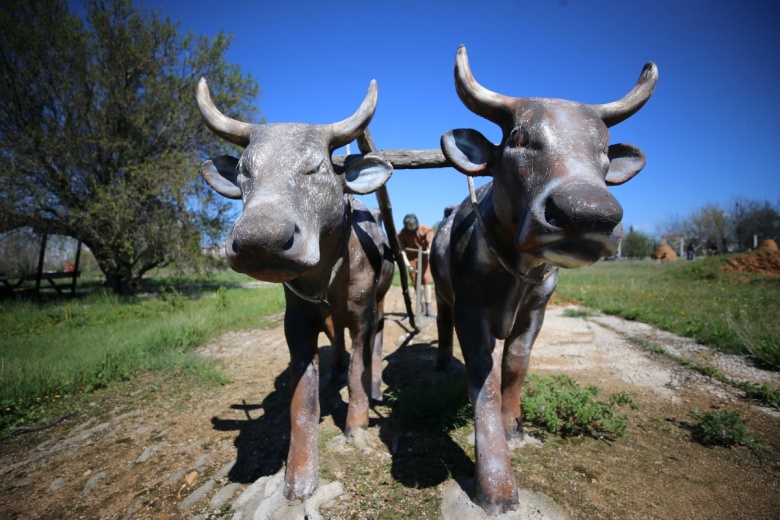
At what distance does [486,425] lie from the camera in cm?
222

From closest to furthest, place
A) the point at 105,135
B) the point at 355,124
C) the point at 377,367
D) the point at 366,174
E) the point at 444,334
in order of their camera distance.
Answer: the point at 355,124, the point at 366,174, the point at 377,367, the point at 444,334, the point at 105,135

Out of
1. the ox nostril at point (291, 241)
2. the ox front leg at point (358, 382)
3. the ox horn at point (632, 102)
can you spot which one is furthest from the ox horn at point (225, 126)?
the ox horn at point (632, 102)

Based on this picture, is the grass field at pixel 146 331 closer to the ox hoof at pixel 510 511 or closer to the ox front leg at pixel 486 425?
the ox hoof at pixel 510 511

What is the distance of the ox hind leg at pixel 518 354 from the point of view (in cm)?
271

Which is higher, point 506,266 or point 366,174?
point 366,174

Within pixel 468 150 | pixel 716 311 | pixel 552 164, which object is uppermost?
pixel 468 150

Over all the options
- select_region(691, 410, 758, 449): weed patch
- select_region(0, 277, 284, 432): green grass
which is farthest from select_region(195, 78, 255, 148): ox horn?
select_region(691, 410, 758, 449): weed patch

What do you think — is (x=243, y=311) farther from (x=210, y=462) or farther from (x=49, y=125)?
(x=49, y=125)

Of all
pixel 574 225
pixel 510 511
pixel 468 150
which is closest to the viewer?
pixel 574 225

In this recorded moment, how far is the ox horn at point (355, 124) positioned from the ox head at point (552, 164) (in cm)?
55

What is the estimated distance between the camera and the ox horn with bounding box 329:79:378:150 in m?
2.38

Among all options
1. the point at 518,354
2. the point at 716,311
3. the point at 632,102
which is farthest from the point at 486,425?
the point at 716,311

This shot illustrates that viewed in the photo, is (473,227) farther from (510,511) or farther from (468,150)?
(510,511)

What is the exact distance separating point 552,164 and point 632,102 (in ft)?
2.55
